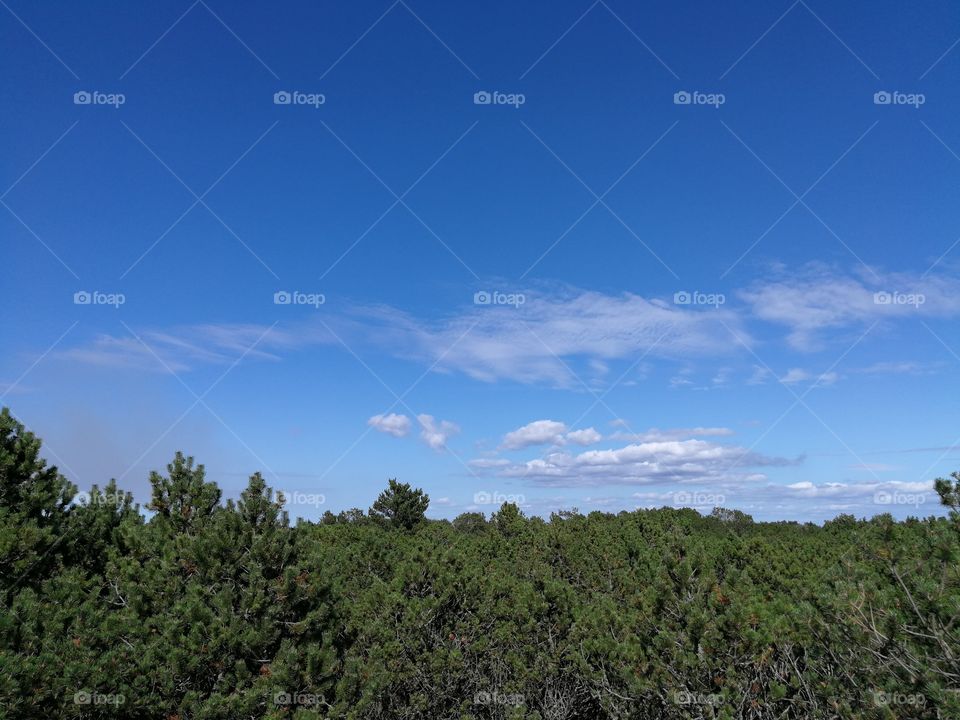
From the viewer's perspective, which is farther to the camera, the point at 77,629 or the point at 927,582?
the point at 77,629

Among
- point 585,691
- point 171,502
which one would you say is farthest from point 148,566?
point 585,691

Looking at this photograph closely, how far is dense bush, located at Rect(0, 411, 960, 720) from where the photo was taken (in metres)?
9.40

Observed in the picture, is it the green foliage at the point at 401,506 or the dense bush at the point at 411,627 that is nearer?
the dense bush at the point at 411,627

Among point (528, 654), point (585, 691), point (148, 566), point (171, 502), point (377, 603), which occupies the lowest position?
point (585, 691)

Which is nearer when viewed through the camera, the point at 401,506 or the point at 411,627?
the point at 411,627

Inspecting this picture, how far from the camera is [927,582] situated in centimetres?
829

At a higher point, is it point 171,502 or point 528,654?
point 171,502

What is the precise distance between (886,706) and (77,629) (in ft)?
42.1

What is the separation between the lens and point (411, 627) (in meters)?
16.3

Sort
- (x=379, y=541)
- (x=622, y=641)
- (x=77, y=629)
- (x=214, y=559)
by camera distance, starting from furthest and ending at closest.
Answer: (x=379, y=541)
(x=622, y=641)
(x=214, y=559)
(x=77, y=629)

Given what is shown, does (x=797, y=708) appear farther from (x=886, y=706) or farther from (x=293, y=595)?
(x=293, y=595)

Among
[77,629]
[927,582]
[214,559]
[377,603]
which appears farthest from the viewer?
[377,603]

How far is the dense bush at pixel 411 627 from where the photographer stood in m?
9.40

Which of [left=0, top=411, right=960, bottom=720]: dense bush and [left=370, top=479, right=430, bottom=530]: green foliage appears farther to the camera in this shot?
[left=370, top=479, right=430, bottom=530]: green foliage
